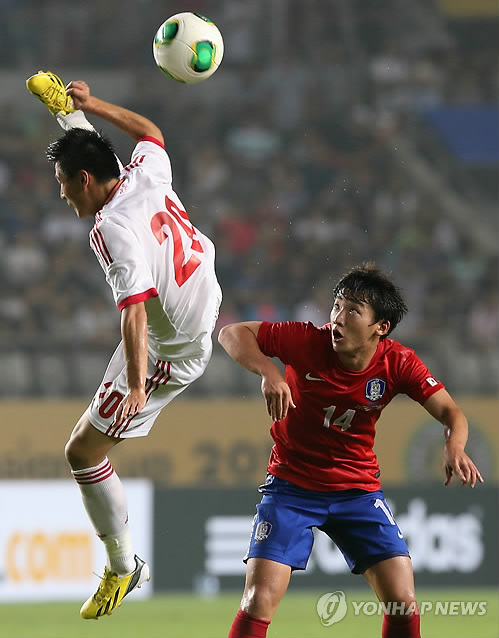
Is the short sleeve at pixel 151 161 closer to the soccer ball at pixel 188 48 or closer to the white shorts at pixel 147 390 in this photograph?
the soccer ball at pixel 188 48

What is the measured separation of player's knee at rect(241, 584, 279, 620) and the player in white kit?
0.87m

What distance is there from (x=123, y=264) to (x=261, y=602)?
4.74 feet

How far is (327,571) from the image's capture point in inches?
382

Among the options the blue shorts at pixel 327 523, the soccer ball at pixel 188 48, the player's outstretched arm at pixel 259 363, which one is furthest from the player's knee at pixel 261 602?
the soccer ball at pixel 188 48

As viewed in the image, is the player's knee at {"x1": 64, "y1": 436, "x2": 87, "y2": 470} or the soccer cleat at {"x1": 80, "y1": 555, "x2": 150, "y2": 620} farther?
the soccer cleat at {"x1": 80, "y1": 555, "x2": 150, "y2": 620}

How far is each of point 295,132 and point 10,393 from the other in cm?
516

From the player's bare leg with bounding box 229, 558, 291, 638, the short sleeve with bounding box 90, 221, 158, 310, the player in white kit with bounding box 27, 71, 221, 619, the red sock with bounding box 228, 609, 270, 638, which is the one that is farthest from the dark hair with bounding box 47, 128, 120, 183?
the red sock with bounding box 228, 609, 270, 638

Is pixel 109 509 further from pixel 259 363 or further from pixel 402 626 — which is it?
pixel 402 626

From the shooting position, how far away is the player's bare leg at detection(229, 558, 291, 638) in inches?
172

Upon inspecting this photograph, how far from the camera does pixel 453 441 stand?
4398mm

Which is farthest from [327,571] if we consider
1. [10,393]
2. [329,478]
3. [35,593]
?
[329,478]

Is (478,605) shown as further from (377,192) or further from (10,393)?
(377,192)

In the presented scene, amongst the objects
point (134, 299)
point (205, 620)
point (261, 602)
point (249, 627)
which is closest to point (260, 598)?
point (261, 602)

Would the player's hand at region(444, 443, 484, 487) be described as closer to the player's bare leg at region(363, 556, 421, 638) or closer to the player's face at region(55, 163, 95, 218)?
the player's bare leg at region(363, 556, 421, 638)
